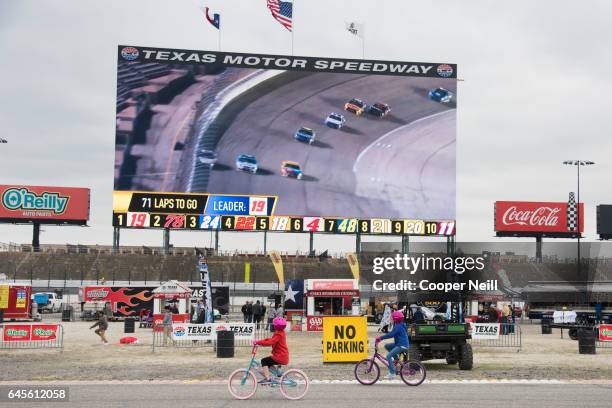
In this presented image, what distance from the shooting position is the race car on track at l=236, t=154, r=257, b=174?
6694 cm

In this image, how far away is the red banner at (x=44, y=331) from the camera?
90.9 feet

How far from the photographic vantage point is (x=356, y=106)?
2726 inches

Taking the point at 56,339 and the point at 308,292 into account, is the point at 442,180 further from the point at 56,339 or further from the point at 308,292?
the point at 56,339

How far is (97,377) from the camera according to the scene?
19359 millimetres

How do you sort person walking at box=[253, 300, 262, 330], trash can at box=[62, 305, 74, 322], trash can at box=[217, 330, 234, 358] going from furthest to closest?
trash can at box=[62, 305, 74, 322]
person walking at box=[253, 300, 262, 330]
trash can at box=[217, 330, 234, 358]

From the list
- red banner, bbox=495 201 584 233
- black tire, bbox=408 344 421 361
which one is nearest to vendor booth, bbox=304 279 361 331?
A: black tire, bbox=408 344 421 361

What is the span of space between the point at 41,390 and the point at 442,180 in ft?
185

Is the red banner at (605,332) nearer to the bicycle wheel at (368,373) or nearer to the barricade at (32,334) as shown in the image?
the bicycle wheel at (368,373)

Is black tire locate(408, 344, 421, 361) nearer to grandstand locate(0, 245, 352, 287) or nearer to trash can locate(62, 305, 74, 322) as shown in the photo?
trash can locate(62, 305, 74, 322)

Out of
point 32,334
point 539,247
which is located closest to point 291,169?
point 539,247

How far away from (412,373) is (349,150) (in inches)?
2049

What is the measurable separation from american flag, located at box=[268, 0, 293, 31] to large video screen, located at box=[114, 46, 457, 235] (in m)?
4.89

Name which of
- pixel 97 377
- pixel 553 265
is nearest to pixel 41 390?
pixel 97 377

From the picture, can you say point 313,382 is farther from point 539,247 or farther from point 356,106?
point 539,247
